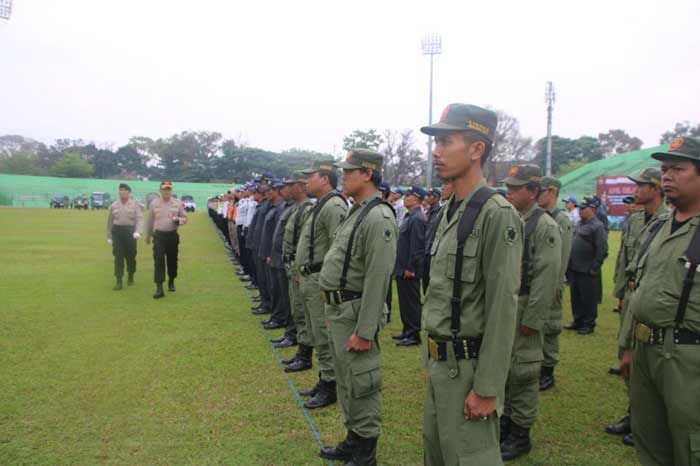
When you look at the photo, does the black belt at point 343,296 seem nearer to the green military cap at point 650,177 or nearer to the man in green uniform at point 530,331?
the man in green uniform at point 530,331

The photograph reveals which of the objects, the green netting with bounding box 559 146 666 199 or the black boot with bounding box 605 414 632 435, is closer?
the black boot with bounding box 605 414 632 435

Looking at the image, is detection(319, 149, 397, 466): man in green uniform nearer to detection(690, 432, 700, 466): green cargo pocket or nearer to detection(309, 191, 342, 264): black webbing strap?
detection(309, 191, 342, 264): black webbing strap

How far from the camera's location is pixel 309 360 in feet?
17.7

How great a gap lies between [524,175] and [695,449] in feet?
7.51

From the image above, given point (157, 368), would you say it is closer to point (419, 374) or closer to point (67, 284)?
point (419, 374)

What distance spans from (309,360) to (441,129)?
150 inches

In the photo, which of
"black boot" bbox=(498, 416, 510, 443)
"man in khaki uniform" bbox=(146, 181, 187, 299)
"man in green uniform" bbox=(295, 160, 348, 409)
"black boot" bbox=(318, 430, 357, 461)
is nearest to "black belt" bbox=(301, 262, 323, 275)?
"man in green uniform" bbox=(295, 160, 348, 409)

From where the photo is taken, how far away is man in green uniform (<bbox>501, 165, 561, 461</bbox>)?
364 centimetres

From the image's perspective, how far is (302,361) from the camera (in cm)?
535

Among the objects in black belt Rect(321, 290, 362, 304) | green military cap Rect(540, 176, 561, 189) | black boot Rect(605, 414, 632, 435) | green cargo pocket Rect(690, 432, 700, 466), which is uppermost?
green military cap Rect(540, 176, 561, 189)

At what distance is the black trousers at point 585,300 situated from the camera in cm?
723

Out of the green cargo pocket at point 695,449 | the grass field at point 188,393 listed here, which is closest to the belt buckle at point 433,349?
the green cargo pocket at point 695,449

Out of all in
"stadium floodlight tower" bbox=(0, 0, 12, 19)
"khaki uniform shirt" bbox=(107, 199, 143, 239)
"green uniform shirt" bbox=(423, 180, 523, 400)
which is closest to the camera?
"green uniform shirt" bbox=(423, 180, 523, 400)

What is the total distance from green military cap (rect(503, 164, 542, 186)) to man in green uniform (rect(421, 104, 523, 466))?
1881mm
